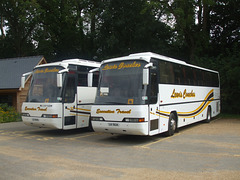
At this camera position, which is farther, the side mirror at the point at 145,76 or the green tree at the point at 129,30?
the green tree at the point at 129,30

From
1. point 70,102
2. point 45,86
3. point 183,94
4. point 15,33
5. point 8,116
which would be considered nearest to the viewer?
point 45,86

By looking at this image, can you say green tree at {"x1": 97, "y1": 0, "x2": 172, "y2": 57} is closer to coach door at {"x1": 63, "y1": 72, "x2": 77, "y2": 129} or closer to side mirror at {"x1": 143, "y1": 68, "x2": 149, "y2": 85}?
coach door at {"x1": 63, "y1": 72, "x2": 77, "y2": 129}

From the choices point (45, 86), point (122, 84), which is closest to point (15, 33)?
point (45, 86)

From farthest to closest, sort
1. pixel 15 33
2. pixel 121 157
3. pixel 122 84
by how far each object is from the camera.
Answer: pixel 15 33 → pixel 122 84 → pixel 121 157

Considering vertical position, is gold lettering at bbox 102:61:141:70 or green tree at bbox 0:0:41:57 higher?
green tree at bbox 0:0:41:57

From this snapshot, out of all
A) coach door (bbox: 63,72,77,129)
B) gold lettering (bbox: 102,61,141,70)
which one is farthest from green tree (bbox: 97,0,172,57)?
gold lettering (bbox: 102,61,141,70)

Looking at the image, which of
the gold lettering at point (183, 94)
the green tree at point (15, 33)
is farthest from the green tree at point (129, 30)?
the gold lettering at point (183, 94)

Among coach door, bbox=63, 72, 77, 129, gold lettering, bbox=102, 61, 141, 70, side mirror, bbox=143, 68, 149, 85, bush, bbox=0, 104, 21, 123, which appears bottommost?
bush, bbox=0, 104, 21, 123

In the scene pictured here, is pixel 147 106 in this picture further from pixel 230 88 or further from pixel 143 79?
pixel 230 88

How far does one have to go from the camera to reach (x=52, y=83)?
12.8 m

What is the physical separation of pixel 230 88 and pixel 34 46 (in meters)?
33.5

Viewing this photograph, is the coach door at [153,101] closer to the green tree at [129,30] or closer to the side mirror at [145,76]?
the side mirror at [145,76]

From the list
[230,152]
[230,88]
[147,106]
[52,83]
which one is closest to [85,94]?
[52,83]

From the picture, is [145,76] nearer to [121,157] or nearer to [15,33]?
[121,157]
